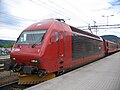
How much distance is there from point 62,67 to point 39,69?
1958mm

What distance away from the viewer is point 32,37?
1117 cm

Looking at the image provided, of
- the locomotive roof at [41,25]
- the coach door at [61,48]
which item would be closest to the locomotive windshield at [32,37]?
the locomotive roof at [41,25]

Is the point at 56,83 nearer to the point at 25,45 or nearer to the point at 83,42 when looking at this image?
the point at 25,45

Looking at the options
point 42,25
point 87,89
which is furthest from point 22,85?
point 87,89

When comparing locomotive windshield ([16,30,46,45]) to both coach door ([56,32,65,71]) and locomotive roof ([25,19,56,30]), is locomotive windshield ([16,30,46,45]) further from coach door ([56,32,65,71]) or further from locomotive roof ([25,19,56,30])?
coach door ([56,32,65,71])

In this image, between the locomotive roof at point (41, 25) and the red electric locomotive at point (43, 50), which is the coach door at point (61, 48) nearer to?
the red electric locomotive at point (43, 50)

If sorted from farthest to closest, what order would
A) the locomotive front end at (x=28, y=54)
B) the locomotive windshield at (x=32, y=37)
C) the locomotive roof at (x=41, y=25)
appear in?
the locomotive roof at (x=41, y=25)
the locomotive windshield at (x=32, y=37)
the locomotive front end at (x=28, y=54)

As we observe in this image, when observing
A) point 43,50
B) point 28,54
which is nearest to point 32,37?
point 28,54

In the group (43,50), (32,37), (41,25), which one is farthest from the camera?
(41,25)

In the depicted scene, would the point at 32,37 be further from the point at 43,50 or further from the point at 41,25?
the point at 43,50

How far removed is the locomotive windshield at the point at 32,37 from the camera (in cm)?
1083

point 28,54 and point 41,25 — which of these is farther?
point 41,25

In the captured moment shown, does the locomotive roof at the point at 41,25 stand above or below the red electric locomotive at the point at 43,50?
above

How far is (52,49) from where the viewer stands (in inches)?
424
